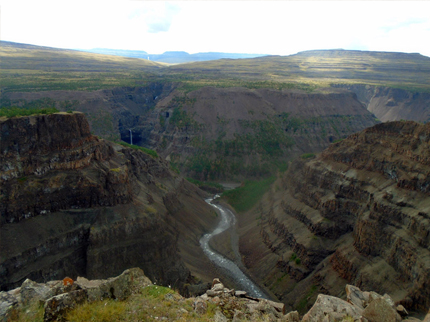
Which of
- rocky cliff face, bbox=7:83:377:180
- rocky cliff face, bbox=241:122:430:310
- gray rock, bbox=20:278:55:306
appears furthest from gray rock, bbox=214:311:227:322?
rocky cliff face, bbox=7:83:377:180

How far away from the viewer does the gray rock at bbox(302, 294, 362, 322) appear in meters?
26.8

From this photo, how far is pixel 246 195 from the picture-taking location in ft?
379

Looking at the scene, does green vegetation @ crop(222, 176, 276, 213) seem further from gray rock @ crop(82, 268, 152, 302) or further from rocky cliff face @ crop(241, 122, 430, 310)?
gray rock @ crop(82, 268, 152, 302)

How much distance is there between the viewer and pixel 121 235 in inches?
2279

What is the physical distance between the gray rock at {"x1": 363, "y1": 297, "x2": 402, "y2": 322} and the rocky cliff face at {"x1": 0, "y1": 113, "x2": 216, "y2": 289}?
3591 centimetres

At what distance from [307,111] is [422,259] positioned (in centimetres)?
12862

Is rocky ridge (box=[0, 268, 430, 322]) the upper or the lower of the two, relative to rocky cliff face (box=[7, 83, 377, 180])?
upper

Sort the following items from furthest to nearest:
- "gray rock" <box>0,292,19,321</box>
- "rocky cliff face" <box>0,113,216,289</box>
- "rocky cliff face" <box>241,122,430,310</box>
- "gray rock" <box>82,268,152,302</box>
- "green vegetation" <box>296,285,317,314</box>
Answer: "green vegetation" <box>296,285,317,314</box>, "rocky cliff face" <box>0,113,216,289</box>, "rocky cliff face" <box>241,122,430,310</box>, "gray rock" <box>82,268,152,302</box>, "gray rock" <box>0,292,19,321</box>

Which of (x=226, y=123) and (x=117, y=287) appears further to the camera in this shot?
(x=226, y=123)

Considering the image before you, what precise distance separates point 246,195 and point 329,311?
87619 mm

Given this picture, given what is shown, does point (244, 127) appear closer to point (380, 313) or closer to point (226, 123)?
point (226, 123)

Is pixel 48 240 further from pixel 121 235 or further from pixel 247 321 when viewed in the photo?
pixel 247 321

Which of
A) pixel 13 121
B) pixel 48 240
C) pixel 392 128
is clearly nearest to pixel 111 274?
pixel 48 240

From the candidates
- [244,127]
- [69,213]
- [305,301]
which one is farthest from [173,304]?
[244,127]
